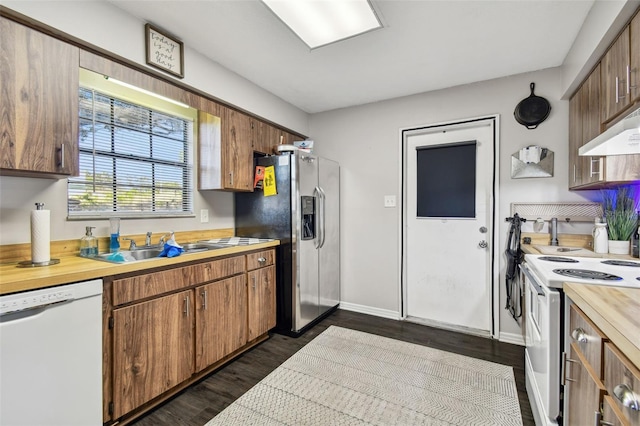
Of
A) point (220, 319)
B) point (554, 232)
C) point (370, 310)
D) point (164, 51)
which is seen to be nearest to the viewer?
point (164, 51)

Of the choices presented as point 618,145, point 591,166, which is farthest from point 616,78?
point 591,166

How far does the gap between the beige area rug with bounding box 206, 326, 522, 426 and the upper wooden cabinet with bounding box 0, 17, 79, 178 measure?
1.73m

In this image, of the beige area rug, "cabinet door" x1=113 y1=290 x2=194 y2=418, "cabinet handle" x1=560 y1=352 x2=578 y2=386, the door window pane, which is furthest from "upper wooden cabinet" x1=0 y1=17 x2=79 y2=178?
the door window pane

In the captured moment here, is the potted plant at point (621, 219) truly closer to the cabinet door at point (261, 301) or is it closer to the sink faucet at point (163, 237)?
the cabinet door at point (261, 301)

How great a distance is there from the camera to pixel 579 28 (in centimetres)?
199

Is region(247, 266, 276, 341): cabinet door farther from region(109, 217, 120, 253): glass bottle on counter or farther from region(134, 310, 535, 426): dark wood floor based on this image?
region(109, 217, 120, 253): glass bottle on counter

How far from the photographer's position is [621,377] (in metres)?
0.80

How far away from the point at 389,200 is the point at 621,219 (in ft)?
6.13

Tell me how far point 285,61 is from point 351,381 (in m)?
2.64

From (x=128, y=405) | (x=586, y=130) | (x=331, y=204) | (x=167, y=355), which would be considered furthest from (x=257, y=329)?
(x=586, y=130)

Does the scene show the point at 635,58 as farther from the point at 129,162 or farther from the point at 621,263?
the point at 129,162

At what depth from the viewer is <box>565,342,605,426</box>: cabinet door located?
3.16 feet

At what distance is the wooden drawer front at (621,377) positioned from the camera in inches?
28.4

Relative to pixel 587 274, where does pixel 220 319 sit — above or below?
below
